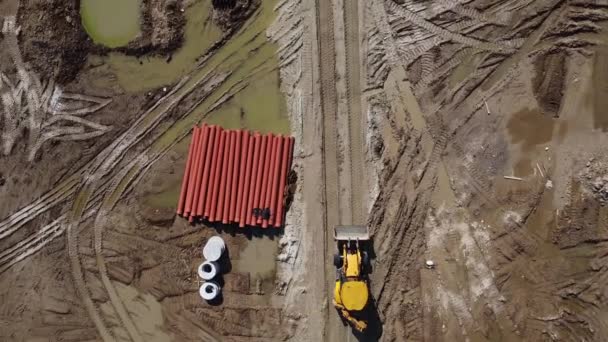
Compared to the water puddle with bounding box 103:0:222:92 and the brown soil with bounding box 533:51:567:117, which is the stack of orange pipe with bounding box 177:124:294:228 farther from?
the brown soil with bounding box 533:51:567:117

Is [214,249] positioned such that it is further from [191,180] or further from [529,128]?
[529,128]

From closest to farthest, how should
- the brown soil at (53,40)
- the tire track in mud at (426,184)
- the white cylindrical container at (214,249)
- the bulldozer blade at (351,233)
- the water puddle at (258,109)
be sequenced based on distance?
1. the bulldozer blade at (351,233)
2. the tire track in mud at (426,184)
3. the white cylindrical container at (214,249)
4. the water puddle at (258,109)
5. the brown soil at (53,40)

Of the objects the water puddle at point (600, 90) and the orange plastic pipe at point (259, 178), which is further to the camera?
the orange plastic pipe at point (259, 178)

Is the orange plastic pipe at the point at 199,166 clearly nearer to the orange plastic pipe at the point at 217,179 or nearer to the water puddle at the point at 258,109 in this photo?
the orange plastic pipe at the point at 217,179

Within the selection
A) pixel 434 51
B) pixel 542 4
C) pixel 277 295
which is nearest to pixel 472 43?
pixel 434 51

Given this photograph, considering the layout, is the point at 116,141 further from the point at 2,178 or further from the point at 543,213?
the point at 543,213

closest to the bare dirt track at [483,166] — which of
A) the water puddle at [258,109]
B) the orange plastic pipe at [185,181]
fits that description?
the water puddle at [258,109]
